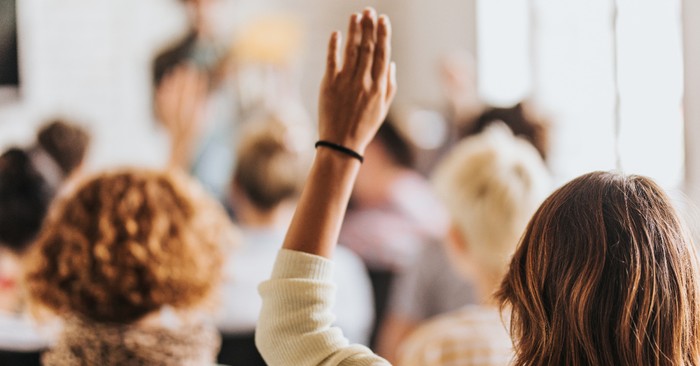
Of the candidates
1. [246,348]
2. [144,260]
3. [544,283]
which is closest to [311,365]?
[544,283]

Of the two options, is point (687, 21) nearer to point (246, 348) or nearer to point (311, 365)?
point (246, 348)

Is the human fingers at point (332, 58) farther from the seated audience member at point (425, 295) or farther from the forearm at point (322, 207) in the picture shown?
the seated audience member at point (425, 295)

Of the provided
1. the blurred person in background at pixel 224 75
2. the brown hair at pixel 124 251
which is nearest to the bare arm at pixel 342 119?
the brown hair at pixel 124 251

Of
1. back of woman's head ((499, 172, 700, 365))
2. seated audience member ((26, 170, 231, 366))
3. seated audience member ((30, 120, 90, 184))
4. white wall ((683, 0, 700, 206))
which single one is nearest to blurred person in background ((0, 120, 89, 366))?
seated audience member ((30, 120, 90, 184))

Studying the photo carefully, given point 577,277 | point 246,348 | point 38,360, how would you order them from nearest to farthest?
point 577,277 < point 38,360 < point 246,348

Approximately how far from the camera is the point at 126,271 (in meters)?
1.58

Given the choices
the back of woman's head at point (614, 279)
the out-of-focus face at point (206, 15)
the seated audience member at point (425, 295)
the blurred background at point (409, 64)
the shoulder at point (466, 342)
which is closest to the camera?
the back of woman's head at point (614, 279)

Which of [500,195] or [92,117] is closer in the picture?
[500,195]

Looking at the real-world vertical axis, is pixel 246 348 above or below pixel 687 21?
below

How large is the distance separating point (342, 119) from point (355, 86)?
43mm

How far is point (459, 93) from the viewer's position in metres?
4.76

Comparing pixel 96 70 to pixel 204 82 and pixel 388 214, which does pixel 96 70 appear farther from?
pixel 388 214

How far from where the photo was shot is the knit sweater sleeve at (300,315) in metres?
1.05

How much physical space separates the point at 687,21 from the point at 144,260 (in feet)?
8.30
